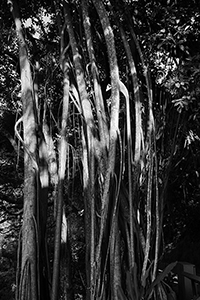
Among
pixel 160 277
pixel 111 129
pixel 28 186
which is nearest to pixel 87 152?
pixel 111 129

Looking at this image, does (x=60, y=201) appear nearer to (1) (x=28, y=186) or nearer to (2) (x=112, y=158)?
(1) (x=28, y=186)

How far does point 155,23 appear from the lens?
268 centimetres

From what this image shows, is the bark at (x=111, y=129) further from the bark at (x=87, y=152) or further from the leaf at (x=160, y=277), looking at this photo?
the leaf at (x=160, y=277)

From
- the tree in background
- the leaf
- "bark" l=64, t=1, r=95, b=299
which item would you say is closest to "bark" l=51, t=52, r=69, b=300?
the tree in background

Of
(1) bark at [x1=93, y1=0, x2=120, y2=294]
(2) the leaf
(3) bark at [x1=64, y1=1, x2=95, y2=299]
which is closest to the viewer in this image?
(2) the leaf

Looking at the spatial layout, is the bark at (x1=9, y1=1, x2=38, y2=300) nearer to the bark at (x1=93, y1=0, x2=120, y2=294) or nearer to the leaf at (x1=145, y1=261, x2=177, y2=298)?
the bark at (x1=93, y1=0, x2=120, y2=294)

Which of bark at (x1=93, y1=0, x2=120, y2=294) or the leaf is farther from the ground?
bark at (x1=93, y1=0, x2=120, y2=294)

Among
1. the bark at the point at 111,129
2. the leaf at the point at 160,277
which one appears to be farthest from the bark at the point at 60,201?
the leaf at the point at 160,277

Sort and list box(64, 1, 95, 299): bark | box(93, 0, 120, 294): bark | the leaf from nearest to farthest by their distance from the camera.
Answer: the leaf < box(93, 0, 120, 294): bark < box(64, 1, 95, 299): bark

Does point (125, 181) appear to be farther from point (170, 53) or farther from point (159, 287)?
point (170, 53)

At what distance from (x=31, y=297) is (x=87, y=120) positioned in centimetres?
110

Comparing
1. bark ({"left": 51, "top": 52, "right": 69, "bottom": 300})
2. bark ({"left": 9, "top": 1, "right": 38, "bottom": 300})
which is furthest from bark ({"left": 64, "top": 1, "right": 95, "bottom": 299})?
bark ({"left": 9, "top": 1, "right": 38, "bottom": 300})

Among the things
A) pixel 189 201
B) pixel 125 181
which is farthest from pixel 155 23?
pixel 189 201

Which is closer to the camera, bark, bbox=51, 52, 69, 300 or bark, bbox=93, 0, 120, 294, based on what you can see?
bark, bbox=93, 0, 120, 294
